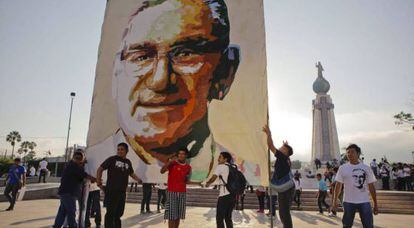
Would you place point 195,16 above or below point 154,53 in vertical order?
above

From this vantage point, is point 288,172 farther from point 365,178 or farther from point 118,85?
point 118,85

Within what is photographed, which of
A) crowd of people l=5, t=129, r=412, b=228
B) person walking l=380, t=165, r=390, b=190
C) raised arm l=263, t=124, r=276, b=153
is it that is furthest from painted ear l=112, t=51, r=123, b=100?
person walking l=380, t=165, r=390, b=190

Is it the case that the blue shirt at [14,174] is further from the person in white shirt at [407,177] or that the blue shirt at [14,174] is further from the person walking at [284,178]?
the person in white shirt at [407,177]

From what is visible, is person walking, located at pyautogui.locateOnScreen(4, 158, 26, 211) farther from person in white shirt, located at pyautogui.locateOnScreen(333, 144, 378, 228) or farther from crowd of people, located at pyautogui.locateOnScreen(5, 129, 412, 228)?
person in white shirt, located at pyautogui.locateOnScreen(333, 144, 378, 228)

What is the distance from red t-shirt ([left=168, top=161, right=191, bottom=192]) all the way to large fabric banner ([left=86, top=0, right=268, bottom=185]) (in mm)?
355

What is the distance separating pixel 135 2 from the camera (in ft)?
24.3

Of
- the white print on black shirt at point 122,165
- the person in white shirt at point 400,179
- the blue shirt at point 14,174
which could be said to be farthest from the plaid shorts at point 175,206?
the person in white shirt at point 400,179

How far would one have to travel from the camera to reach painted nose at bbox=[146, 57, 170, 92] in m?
6.82

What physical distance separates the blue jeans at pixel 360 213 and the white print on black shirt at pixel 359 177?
289mm

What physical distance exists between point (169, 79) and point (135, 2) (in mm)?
2345

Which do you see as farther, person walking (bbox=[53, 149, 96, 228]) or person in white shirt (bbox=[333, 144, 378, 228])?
person walking (bbox=[53, 149, 96, 228])

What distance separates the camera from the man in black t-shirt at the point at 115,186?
547cm

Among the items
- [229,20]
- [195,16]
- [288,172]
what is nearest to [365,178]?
[288,172]

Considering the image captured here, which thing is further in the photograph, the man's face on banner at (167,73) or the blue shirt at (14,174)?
the blue shirt at (14,174)
